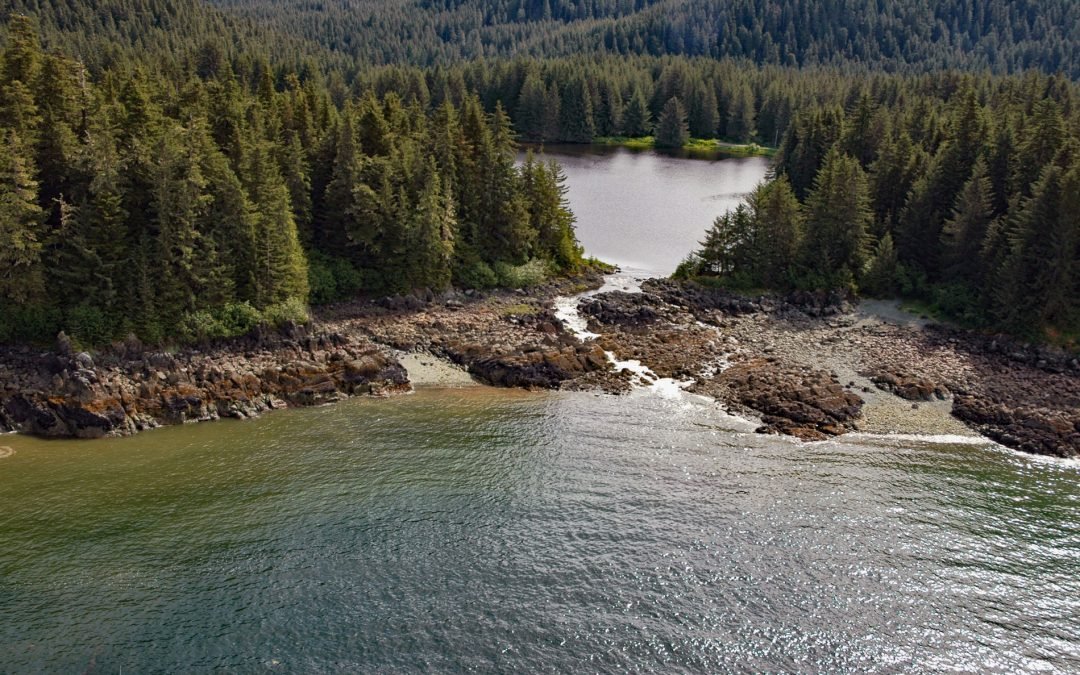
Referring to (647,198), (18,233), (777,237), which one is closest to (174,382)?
(18,233)

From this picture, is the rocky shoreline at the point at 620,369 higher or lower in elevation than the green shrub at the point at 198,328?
lower

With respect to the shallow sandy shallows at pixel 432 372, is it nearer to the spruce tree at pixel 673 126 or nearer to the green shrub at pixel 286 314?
the green shrub at pixel 286 314

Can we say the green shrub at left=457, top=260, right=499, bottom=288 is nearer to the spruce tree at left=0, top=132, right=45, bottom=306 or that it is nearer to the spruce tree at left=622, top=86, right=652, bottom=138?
the spruce tree at left=0, top=132, right=45, bottom=306

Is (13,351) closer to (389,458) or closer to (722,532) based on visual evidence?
(389,458)

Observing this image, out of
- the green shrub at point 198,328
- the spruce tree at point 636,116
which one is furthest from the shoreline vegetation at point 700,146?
the green shrub at point 198,328

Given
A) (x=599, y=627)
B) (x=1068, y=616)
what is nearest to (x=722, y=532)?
(x=599, y=627)
